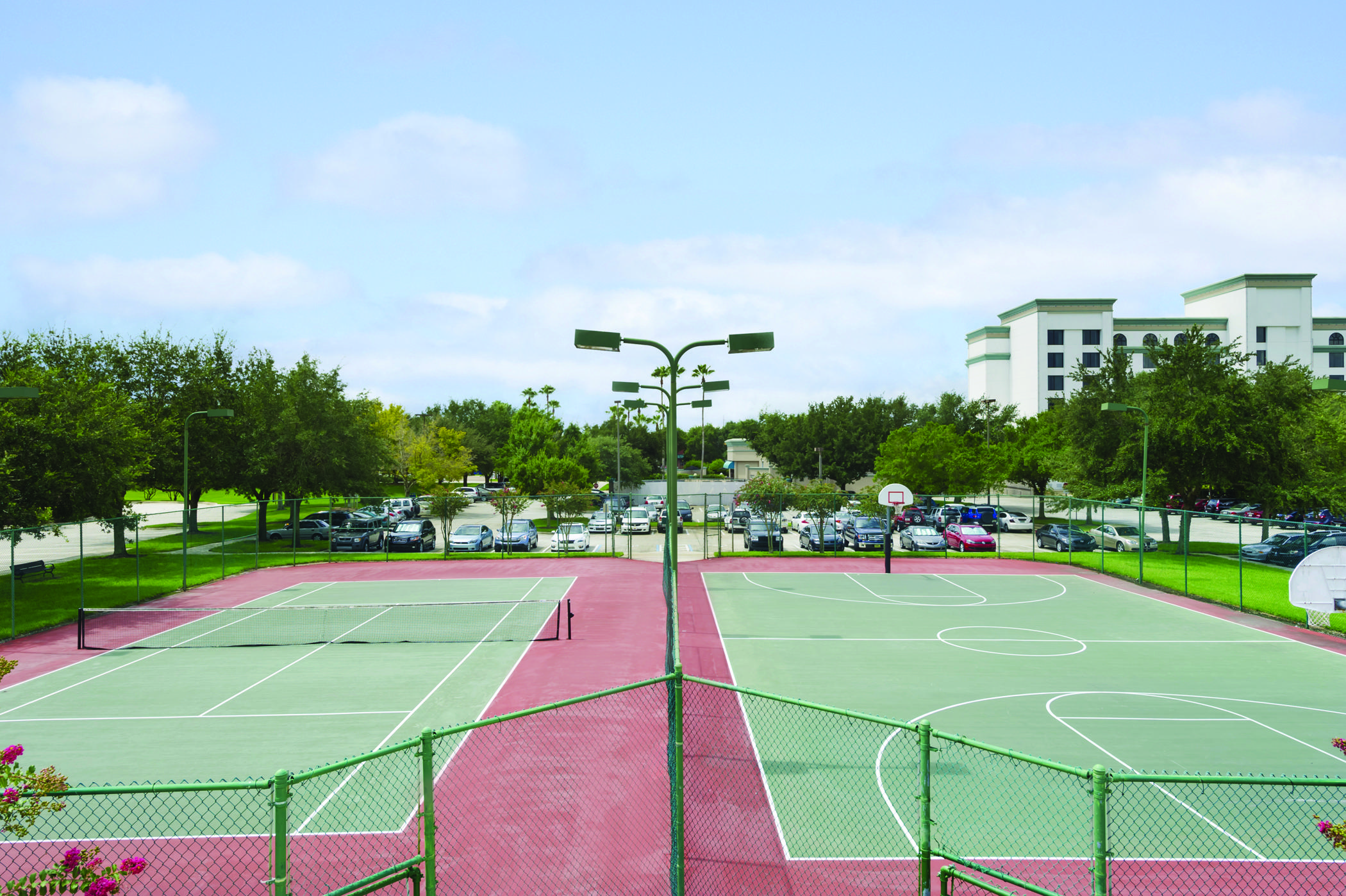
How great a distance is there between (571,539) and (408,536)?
794cm

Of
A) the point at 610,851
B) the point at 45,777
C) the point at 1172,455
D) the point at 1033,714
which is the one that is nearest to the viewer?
the point at 45,777

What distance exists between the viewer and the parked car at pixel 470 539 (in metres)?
39.5

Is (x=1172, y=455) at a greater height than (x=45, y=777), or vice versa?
(x=1172, y=455)

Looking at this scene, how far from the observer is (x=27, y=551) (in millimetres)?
38281

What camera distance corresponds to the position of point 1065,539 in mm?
39188

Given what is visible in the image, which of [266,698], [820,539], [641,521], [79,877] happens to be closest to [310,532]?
[641,521]

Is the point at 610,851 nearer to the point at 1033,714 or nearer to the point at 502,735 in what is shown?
the point at 502,735

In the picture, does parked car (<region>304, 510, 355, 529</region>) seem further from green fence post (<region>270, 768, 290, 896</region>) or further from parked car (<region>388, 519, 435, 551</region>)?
green fence post (<region>270, 768, 290, 896</region>)

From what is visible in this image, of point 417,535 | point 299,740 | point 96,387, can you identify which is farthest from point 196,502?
point 299,740

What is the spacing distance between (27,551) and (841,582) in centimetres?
3658

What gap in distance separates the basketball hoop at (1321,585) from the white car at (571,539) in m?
26.2

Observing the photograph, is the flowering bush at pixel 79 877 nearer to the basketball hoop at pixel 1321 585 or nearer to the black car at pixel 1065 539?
the basketball hoop at pixel 1321 585

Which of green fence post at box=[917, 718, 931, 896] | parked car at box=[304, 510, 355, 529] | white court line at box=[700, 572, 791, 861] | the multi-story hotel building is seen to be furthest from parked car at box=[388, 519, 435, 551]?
the multi-story hotel building

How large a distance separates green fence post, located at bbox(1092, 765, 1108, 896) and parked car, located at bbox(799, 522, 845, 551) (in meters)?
32.5
